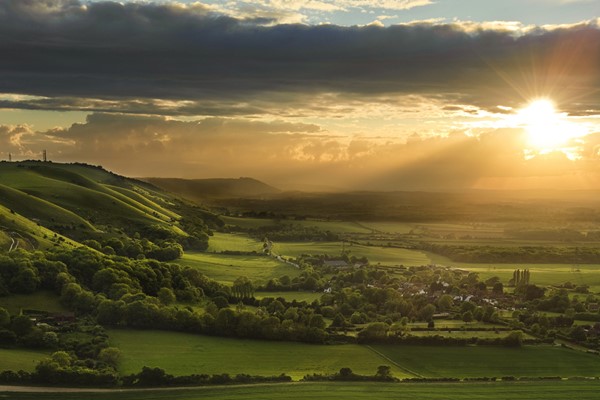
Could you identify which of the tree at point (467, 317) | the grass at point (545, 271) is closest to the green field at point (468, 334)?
the tree at point (467, 317)

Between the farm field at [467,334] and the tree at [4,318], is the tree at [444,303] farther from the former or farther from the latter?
the tree at [4,318]

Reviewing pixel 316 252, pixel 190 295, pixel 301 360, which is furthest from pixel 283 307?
pixel 316 252

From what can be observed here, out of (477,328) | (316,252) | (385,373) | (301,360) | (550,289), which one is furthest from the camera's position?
(316,252)

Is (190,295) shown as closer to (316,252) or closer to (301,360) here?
(301,360)

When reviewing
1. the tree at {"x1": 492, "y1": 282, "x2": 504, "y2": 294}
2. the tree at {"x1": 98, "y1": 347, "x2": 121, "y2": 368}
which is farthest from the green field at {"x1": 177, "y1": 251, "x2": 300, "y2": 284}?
the tree at {"x1": 98, "y1": 347, "x2": 121, "y2": 368}

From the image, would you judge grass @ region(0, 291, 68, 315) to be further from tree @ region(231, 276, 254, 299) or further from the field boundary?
the field boundary

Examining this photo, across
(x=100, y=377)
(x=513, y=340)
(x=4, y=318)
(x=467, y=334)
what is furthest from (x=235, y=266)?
(x=100, y=377)

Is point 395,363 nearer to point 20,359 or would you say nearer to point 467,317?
point 467,317
